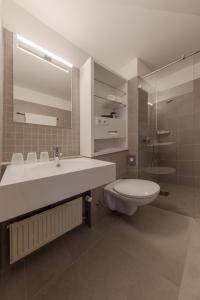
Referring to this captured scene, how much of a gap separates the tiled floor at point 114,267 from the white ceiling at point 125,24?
2.17 meters

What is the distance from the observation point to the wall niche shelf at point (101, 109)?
149 centimetres

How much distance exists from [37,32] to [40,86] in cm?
53

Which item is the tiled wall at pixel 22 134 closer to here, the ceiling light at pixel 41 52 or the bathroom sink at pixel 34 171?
the ceiling light at pixel 41 52

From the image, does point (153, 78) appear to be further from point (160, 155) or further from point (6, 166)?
point (6, 166)

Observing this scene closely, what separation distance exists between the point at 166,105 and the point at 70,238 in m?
2.48

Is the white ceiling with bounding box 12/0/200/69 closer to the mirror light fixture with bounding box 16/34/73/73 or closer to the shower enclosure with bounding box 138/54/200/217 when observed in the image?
the mirror light fixture with bounding box 16/34/73/73

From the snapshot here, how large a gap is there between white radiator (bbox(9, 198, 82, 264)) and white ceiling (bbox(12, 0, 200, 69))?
181 cm

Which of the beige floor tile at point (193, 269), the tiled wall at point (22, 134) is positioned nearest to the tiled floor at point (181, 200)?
the beige floor tile at point (193, 269)

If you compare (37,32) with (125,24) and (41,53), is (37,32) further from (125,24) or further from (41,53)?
(125,24)

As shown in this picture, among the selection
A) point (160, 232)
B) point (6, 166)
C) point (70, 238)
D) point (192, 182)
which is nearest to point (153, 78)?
point (192, 182)

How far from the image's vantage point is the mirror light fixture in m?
1.19

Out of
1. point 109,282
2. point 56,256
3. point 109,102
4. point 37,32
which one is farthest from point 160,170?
point 37,32

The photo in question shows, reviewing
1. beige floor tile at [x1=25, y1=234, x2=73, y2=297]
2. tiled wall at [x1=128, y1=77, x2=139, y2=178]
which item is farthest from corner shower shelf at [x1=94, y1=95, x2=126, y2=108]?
beige floor tile at [x1=25, y1=234, x2=73, y2=297]

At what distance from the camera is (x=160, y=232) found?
4.44 feet
